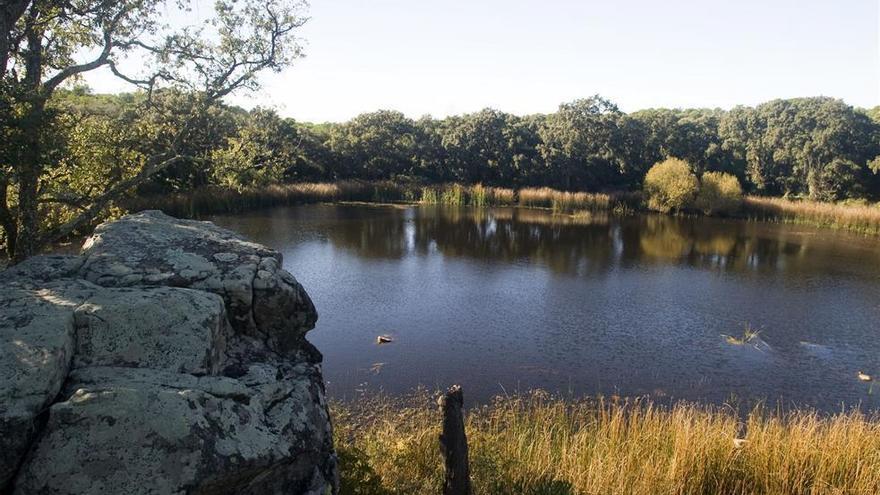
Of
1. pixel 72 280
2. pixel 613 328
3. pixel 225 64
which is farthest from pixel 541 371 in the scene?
pixel 72 280

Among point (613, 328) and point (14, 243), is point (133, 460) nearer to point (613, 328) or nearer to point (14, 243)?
point (14, 243)

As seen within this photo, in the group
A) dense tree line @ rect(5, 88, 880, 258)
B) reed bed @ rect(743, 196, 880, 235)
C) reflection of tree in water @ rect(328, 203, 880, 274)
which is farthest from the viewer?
dense tree line @ rect(5, 88, 880, 258)

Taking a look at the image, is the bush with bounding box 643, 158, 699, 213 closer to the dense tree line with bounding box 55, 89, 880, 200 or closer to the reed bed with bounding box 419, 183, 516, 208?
the dense tree line with bounding box 55, 89, 880, 200

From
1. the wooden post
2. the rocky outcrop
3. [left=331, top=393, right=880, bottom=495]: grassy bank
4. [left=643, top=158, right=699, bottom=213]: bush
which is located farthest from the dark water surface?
[left=643, top=158, right=699, bottom=213]: bush

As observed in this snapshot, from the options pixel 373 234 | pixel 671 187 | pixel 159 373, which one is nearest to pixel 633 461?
pixel 159 373

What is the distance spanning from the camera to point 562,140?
2093 inches

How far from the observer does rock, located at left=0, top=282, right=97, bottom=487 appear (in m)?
2.55

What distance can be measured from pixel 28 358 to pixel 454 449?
2988 mm

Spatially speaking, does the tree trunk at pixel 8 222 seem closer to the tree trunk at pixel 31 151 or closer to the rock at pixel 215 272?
the tree trunk at pixel 31 151

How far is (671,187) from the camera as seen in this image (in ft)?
142

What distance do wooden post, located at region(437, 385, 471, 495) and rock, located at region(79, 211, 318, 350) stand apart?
1.33m

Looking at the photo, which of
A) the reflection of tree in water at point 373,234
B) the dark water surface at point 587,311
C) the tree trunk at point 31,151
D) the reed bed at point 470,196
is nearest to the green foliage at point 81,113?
the tree trunk at point 31,151

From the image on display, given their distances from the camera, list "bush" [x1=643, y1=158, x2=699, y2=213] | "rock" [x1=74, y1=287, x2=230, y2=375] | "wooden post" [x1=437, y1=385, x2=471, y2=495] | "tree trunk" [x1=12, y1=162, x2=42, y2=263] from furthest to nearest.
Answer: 1. "bush" [x1=643, y1=158, x2=699, y2=213]
2. "tree trunk" [x1=12, y1=162, x2=42, y2=263]
3. "wooden post" [x1=437, y1=385, x2=471, y2=495]
4. "rock" [x1=74, y1=287, x2=230, y2=375]

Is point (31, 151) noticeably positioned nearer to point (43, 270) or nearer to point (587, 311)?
point (43, 270)
